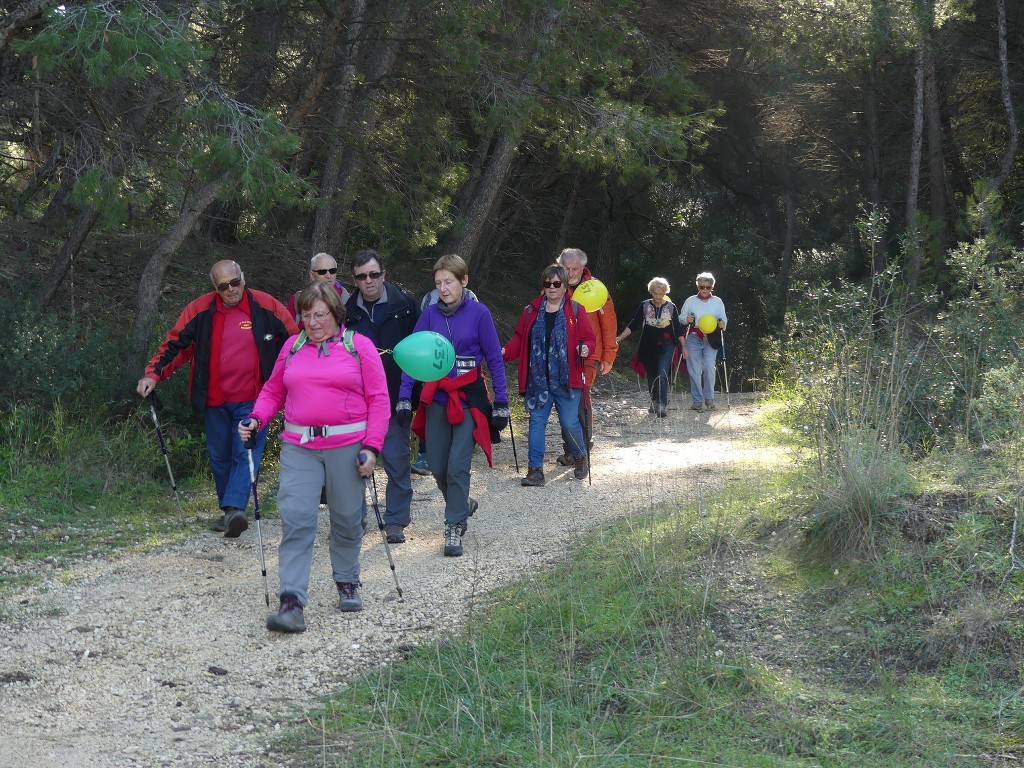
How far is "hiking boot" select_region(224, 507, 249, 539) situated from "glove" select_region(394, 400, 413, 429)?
4.34 ft

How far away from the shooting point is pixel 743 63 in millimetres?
21375

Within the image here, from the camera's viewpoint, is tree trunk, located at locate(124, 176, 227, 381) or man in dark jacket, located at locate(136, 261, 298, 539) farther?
tree trunk, located at locate(124, 176, 227, 381)

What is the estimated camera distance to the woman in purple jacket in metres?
7.32

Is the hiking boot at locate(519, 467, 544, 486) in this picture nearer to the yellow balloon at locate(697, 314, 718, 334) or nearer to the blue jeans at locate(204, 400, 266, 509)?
the blue jeans at locate(204, 400, 266, 509)

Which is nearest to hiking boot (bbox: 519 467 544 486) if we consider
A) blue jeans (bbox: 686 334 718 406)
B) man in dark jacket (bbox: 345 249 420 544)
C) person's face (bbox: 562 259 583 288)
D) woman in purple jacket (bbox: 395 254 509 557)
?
person's face (bbox: 562 259 583 288)

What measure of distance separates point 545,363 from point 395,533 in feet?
8.58

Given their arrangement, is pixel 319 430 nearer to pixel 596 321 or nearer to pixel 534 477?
pixel 534 477

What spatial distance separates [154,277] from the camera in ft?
35.4

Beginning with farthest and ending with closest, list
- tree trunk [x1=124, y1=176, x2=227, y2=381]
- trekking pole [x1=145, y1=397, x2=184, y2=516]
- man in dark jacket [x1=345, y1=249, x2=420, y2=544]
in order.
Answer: tree trunk [x1=124, y1=176, x2=227, y2=381]
trekking pole [x1=145, y1=397, x2=184, y2=516]
man in dark jacket [x1=345, y1=249, x2=420, y2=544]

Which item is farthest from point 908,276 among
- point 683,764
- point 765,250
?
point 683,764

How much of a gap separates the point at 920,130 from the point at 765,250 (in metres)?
6.70

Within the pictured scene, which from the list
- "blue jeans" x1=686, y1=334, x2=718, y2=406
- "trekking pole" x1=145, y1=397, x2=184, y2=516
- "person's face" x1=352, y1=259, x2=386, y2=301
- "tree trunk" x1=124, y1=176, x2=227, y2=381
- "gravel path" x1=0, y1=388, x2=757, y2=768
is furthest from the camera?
"blue jeans" x1=686, y1=334, x2=718, y2=406

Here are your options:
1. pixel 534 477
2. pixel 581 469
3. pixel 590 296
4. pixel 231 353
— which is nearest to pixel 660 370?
pixel 590 296

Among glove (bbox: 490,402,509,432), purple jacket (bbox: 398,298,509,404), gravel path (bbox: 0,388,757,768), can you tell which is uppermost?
purple jacket (bbox: 398,298,509,404)
